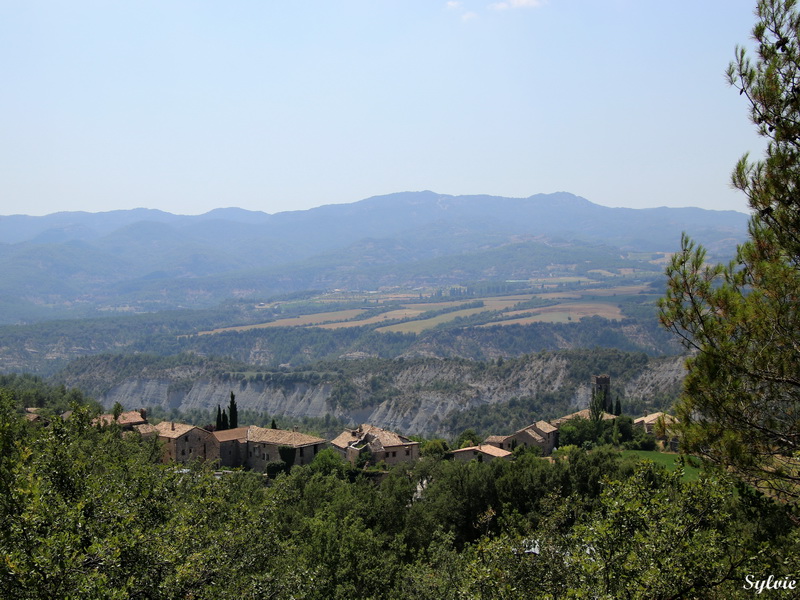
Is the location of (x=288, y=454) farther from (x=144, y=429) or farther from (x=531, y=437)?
(x=531, y=437)

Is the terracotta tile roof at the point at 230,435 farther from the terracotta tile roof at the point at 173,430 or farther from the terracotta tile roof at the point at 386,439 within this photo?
→ the terracotta tile roof at the point at 386,439

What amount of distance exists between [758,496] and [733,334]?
301cm

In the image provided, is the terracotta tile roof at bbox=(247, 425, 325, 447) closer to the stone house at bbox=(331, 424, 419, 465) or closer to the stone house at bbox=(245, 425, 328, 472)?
the stone house at bbox=(245, 425, 328, 472)

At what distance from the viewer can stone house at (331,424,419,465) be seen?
170ft

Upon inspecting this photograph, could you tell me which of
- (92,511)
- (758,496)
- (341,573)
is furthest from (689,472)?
(92,511)

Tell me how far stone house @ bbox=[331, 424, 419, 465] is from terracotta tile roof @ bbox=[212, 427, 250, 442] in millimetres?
7435

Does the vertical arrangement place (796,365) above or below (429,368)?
above

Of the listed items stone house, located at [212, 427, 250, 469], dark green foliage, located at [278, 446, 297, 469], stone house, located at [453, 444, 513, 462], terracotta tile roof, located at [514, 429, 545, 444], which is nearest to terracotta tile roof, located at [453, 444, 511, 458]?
stone house, located at [453, 444, 513, 462]

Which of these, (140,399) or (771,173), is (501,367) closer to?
(140,399)

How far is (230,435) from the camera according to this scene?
52.3 m

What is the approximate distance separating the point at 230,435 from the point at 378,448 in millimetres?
11342

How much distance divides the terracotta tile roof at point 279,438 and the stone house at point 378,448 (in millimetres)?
2823

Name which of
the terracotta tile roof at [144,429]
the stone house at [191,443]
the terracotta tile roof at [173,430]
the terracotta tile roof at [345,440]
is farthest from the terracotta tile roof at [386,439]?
the terracotta tile roof at [144,429]

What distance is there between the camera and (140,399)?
135 metres
